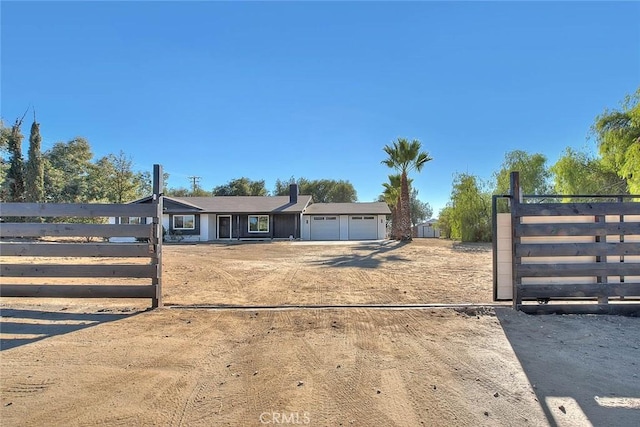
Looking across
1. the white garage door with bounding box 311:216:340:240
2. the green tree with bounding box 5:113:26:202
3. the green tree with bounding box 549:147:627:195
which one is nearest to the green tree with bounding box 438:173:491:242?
the green tree with bounding box 549:147:627:195

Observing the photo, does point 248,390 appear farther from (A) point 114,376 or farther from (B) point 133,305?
(B) point 133,305

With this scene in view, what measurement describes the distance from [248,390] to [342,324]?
1.84 metres

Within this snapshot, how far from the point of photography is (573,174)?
19.5 meters

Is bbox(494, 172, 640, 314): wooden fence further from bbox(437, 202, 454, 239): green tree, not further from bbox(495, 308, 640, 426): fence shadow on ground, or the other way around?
bbox(437, 202, 454, 239): green tree

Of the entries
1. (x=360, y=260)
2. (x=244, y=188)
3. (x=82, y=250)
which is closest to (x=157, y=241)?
(x=82, y=250)

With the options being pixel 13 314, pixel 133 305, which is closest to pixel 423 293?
pixel 133 305

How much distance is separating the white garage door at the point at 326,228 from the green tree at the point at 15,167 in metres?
23.9

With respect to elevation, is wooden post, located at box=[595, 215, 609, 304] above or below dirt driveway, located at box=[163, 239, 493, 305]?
above

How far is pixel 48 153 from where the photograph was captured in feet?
115

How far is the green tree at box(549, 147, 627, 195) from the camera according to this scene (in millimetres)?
18781

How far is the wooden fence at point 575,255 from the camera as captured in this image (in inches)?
183

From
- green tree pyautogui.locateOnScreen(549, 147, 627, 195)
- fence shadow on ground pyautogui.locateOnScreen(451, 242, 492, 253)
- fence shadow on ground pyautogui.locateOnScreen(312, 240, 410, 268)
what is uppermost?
green tree pyautogui.locateOnScreen(549, 147, 627, 195)

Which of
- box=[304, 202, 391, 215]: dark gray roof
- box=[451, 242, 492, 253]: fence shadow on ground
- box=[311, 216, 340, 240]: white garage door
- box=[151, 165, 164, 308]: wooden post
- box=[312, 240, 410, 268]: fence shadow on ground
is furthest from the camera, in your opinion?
box=[311, 216, 340, 240]: white garage door

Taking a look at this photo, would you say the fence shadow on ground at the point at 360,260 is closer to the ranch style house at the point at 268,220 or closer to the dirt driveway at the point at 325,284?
the dirt driveway at the point at 325,284
